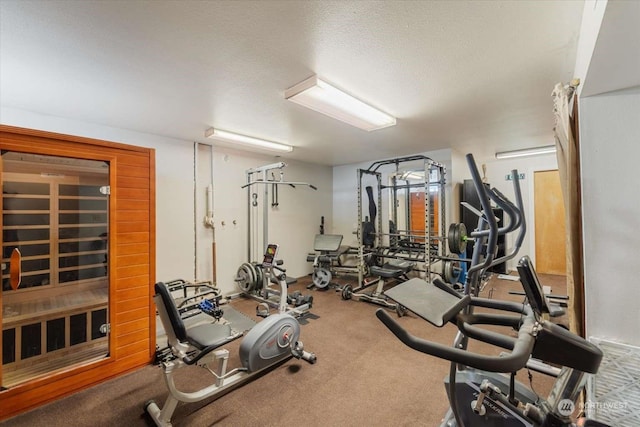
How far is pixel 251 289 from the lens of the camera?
3.84 m

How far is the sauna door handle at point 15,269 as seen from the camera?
189 cm

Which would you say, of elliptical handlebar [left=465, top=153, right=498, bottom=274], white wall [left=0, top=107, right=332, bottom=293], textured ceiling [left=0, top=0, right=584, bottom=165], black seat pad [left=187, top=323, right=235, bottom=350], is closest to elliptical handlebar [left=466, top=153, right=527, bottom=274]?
elliptical handlebar [left=465, top=153, right=498, bottom=274]

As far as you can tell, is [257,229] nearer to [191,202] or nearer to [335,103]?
[191,202]

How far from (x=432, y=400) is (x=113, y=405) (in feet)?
7.83

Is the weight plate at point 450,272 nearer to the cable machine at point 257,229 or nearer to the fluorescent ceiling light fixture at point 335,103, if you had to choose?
the cable machine at point 257,229

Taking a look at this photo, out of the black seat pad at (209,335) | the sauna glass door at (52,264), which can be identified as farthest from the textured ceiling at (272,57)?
the black seat pad at (209,335)

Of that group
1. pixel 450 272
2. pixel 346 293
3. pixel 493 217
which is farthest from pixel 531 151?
pixel 493 217

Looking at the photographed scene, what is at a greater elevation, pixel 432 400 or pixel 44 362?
pixel 44 362

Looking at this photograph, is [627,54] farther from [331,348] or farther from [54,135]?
[54,135]

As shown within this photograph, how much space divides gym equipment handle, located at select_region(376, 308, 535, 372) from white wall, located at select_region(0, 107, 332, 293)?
3721 millimetres

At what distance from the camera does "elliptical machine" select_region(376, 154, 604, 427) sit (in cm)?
73

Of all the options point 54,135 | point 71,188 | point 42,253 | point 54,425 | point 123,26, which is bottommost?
point 54,425

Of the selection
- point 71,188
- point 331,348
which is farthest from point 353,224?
point 71,188

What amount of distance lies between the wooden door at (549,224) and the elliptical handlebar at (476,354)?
5999 mm
